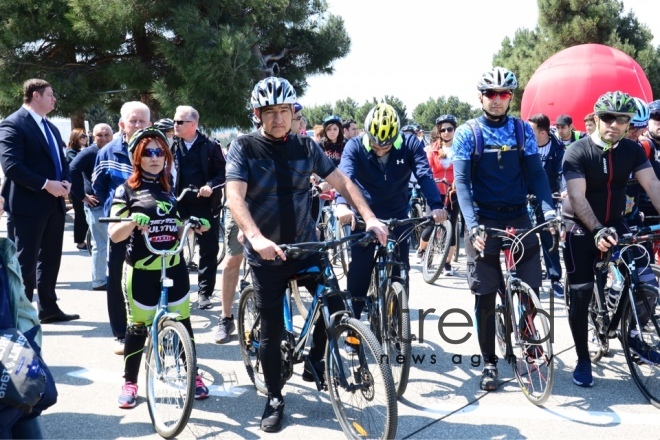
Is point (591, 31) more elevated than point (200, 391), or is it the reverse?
point (591, 31)

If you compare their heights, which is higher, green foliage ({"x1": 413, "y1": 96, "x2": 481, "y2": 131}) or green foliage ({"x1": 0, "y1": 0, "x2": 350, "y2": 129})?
green foliage ({"x1": 413, "y1": 96, "x2": 481, "y2": 131})

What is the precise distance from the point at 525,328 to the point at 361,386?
1.41m

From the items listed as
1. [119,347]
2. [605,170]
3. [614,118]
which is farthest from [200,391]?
[614,118]

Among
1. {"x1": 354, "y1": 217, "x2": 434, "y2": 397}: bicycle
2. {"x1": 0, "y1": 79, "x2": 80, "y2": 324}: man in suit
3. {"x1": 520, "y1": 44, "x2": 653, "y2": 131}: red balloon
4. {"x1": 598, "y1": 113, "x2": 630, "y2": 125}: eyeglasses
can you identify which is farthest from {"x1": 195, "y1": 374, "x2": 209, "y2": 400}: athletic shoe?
{"x1": 520, "y1": 44, "x2": 653, "y2": 131}: red balloon

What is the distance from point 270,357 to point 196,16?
14437 millimetres

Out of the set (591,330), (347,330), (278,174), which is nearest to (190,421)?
(347,330)

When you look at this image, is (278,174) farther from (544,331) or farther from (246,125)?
(246,125)

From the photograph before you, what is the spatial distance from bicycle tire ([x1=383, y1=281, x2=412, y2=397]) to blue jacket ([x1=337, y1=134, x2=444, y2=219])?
81cm

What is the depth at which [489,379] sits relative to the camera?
444 centimetres

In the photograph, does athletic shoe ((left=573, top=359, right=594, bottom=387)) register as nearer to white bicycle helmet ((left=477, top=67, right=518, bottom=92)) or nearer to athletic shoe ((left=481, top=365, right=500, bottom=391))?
athletic shoe ((left=481, top=365, right=500, bottom=391))

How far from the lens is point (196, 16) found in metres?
16.6

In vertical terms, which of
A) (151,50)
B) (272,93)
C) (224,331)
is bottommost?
(224,331)

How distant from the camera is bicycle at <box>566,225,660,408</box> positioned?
4133 mm

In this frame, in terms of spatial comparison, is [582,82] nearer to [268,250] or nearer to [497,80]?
[497,80]
